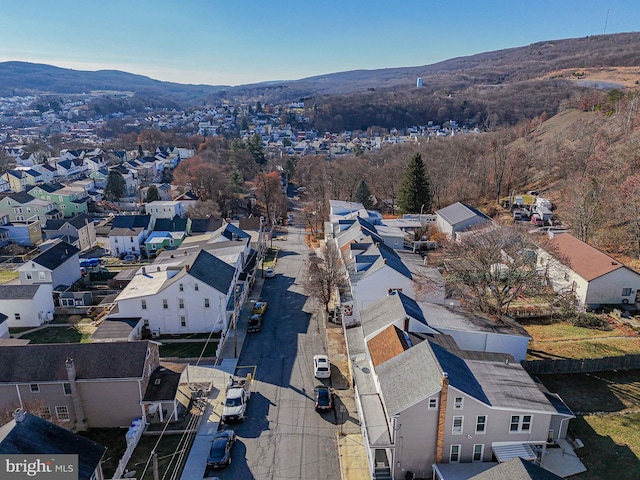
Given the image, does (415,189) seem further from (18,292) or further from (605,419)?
(18,292)

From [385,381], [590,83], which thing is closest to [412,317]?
[385,381]

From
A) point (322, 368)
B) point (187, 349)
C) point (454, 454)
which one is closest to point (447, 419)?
point (454, 454)

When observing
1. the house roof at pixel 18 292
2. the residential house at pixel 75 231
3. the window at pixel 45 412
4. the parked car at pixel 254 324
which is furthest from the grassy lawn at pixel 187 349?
the residential house at pixel 75 231

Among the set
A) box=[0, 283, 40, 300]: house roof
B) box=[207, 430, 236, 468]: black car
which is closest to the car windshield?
box=[207, 430, 236, 468]: black car

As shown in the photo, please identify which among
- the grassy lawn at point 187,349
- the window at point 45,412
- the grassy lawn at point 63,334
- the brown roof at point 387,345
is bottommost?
the grassy lawn at point 63,334

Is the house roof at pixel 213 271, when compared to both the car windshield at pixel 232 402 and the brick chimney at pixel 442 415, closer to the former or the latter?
the car windshield at pixel 232 402

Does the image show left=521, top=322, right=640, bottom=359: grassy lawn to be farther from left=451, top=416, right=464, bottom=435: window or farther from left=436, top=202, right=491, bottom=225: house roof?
left=436, top=202, right=491, bottom=225: house roof

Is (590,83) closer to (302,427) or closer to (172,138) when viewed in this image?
(172,138)
